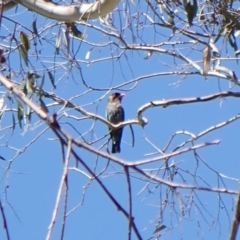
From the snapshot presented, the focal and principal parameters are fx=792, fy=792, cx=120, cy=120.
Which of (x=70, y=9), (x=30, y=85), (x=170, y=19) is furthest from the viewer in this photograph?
(x=170, y=19)

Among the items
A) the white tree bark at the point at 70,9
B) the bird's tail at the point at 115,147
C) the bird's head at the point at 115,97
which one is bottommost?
the white tree bark at the point at 70,9

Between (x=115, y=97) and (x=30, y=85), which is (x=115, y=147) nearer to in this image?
(x=115, y=97)

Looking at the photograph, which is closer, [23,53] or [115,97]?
[23,53]

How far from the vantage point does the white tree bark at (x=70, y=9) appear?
309cm

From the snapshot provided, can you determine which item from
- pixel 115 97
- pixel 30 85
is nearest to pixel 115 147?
pixel 115 97

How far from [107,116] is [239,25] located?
3203 mm

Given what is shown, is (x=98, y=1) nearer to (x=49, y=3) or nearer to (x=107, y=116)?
(x=49, y=3)

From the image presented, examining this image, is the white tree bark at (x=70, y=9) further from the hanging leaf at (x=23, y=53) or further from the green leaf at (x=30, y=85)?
the green leaf at (x=30, y=85)

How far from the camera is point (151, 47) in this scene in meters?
4.93

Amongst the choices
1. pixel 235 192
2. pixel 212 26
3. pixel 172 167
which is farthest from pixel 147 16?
pixel 235 192

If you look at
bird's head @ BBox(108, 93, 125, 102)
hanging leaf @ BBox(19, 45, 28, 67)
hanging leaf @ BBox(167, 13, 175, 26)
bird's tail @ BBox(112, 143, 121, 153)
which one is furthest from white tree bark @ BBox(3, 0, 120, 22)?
bird's head @ BBox(108, 93, 125, 102)

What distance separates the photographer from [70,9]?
315 cm

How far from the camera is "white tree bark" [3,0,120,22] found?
309cm

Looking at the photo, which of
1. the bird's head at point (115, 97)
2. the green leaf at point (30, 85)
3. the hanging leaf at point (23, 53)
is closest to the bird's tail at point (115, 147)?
the bird's head at point (115, 97)
